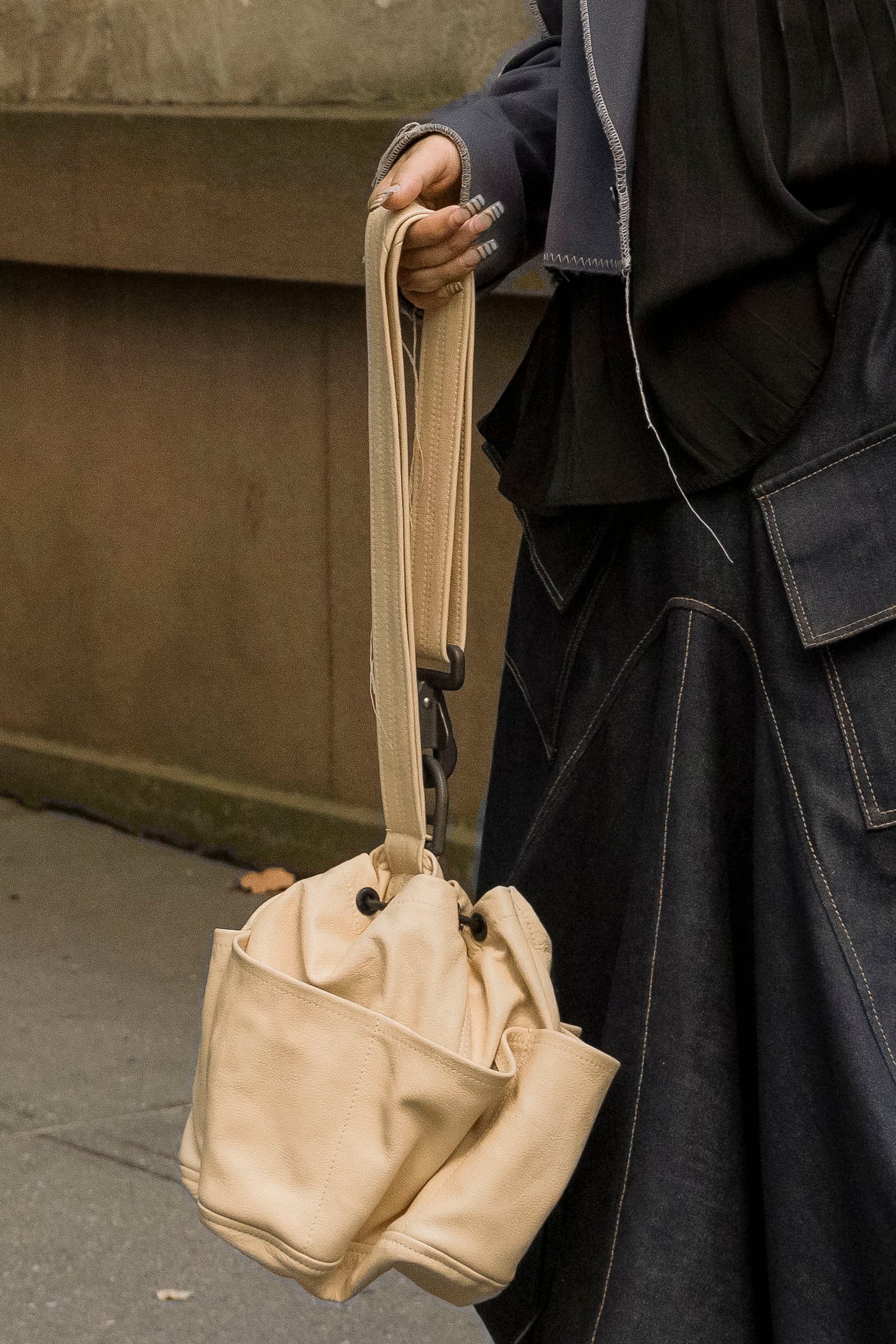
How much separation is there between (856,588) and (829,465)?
118mm

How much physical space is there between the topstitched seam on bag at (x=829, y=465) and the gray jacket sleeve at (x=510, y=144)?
1.29 feet

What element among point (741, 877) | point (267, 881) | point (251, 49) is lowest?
point (267, 881)

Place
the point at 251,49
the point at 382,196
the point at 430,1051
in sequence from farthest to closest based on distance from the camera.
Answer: the point at 251,49 < the point at 382,196 < the point at 430,1051

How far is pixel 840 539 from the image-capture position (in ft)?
5.16

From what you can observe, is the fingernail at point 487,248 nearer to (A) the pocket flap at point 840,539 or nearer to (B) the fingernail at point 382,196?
(B) the fingernail at point 382,196

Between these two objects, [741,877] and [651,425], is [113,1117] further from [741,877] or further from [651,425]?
[651,425]

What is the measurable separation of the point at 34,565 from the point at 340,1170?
12.8ft

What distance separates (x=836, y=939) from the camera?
5.06 feet

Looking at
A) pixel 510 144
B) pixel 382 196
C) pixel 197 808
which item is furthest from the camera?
pixel 197 808

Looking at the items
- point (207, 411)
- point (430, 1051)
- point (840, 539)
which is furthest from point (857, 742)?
point (207, 411)

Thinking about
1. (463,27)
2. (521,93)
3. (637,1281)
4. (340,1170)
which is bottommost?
(637,1281)

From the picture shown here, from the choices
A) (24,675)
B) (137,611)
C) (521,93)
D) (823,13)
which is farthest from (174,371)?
(823,13)

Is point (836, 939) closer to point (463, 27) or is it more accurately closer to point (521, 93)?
point (521, 93)

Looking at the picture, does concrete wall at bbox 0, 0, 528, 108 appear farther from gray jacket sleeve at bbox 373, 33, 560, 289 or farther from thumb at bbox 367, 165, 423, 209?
thumb at bbox 367, 165, 423, 209
